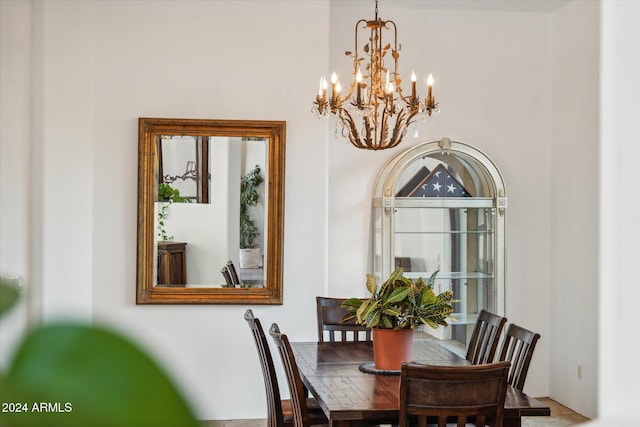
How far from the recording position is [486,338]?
368cm

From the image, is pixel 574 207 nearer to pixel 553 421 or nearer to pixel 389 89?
pixel 553 421

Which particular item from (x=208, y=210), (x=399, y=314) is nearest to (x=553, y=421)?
(x=399, y=314)

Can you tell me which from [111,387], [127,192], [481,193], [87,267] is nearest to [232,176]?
[127,192]

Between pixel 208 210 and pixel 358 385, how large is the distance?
1985 millimetres

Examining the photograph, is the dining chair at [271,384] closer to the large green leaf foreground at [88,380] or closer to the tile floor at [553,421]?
the tile floor at [553,421]

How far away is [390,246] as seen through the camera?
16.2 ft

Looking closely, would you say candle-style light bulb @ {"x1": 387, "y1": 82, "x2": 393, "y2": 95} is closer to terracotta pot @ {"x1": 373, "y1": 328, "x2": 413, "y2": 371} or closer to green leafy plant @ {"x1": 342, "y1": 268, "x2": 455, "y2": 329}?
green leafy plant @ {"x1": 342, "y1": 268, "x2": 455, "y2": 329}

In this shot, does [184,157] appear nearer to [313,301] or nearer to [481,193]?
[313,301]

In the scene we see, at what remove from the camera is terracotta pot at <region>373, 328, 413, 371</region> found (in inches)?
124

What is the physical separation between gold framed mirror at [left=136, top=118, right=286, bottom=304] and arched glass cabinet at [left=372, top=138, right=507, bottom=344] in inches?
31.2

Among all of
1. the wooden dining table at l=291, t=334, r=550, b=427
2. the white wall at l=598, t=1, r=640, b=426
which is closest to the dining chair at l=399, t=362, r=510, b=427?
the wooden dining table at l=291, t=334, r=550, b=427

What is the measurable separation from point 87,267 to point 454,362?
92.7 inches

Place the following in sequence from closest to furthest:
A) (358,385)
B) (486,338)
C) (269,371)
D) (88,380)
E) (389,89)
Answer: (88,380), (358,385), (269,371), (389,89), (486,338)

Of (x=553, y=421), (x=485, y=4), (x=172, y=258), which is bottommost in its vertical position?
(x=553, y=421)
